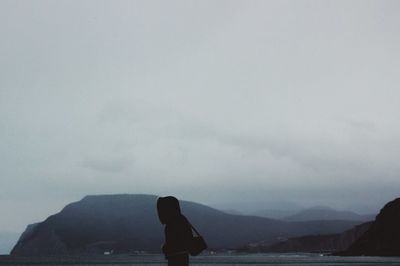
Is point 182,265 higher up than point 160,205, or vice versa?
point 160,205

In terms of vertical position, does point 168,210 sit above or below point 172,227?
above

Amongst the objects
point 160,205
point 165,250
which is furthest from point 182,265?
point 160,205

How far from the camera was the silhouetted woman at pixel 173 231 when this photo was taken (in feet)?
27.1

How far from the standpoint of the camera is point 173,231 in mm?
8367

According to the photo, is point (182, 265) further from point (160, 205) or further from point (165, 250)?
point (160, 205)

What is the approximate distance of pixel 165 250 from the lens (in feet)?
27.3

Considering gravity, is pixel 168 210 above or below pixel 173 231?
above

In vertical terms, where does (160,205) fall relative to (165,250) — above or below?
above

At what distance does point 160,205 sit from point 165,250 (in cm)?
66

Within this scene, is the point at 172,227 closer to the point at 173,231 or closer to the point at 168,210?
the point at 173,231

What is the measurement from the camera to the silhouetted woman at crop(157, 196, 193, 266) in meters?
8.26

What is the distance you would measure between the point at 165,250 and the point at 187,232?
425 millimetres

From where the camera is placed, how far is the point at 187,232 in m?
8.30

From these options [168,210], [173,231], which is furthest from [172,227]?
[168,210]
